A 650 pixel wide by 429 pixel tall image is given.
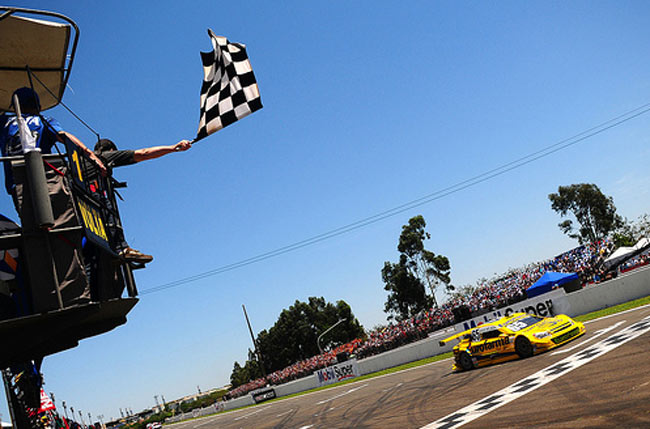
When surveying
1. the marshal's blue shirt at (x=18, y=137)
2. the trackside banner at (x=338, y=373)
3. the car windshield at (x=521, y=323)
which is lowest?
the trackside banner at (x=338, y=373)

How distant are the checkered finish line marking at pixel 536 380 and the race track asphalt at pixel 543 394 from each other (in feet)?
0.09

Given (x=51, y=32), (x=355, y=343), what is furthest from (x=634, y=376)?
(x=355, y=343)

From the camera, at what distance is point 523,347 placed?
1362 centimetres

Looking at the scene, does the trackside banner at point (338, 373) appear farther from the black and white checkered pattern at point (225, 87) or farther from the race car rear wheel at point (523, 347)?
the black and white checkered pattern at point (225, 87)

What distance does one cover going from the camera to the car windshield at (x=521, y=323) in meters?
14.2

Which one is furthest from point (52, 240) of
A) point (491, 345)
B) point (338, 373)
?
point (338, 373)

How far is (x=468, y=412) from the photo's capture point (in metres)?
8.81

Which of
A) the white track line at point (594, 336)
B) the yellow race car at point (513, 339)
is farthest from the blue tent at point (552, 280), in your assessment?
the yellow race car at point (513, 339)

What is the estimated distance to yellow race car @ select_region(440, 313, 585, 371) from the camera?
1353 cm

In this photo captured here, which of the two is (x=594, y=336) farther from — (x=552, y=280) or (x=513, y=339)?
(x=552, y=280)

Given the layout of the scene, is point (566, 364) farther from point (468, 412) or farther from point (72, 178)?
point (72, 178)

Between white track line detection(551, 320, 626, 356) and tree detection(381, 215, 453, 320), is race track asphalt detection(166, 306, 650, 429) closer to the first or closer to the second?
white track line detection(551, 320, 626, 356)

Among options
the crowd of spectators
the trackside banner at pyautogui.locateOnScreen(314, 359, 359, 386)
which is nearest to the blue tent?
the crowd of spectators

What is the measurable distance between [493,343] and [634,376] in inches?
267
